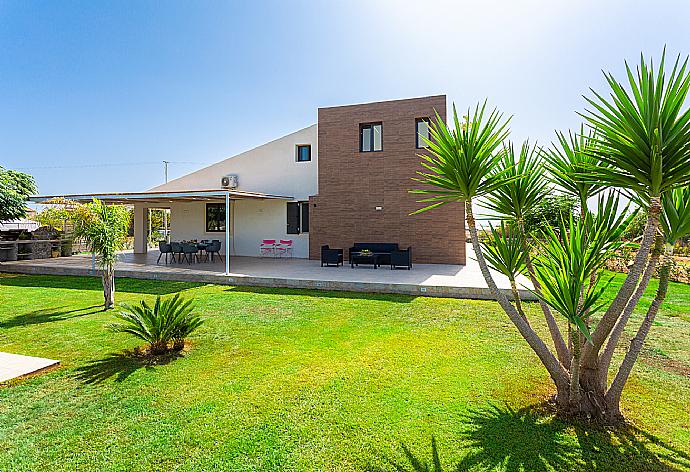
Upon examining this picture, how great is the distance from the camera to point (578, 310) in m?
2.92

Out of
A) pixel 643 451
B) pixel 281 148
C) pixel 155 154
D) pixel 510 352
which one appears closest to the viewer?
pixel 643 451

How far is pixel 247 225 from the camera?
18250mm

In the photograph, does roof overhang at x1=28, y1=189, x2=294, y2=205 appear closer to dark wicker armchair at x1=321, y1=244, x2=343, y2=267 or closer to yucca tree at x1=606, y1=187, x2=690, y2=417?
dark wicker armchair at x1=321, y1=244, x2=343, y2=267

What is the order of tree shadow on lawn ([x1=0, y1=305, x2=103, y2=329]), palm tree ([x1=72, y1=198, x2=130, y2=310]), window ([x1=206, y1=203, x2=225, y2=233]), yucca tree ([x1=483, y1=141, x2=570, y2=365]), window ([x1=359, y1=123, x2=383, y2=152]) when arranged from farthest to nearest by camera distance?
window ([x1=206, y1=203, x2=225, y2=233]) < window ([x1=359, y1=123, x2=383, y2=152]) < palm tree ([x1=72, y1=198, x2=130, y2=310]) < tree shadow on lawn ([x1=0, y1=305, x2=103, y2=329]) < yucca tree ([x1=483, y1=141, x2=570, y2=365])

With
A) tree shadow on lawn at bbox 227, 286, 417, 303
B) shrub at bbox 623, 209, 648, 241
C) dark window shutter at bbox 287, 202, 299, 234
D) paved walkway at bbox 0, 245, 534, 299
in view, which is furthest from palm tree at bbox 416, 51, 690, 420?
dark window shutter at bbox 287, 202, 299, 234

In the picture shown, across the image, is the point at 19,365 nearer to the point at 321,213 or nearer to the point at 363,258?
the point at 363,258

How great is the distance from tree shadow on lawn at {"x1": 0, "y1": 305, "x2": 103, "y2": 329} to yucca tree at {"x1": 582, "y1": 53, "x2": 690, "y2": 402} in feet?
28.3

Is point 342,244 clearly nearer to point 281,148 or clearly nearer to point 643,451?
point 281,148

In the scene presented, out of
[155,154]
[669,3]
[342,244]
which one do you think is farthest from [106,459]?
[155,154]

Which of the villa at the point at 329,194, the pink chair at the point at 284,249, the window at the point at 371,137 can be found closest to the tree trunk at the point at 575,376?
the villa at the point at 329,194

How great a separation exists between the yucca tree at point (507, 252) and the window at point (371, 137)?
12.1 metres

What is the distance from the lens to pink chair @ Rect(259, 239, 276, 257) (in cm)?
1738

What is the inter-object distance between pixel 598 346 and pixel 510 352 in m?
1.97

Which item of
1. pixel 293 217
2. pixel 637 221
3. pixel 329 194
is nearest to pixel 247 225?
pixel 293 217
